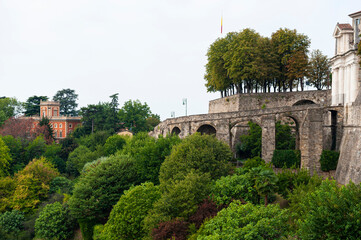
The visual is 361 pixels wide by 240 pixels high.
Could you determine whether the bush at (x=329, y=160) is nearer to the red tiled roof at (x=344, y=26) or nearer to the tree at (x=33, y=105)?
the red tiled roof at (x=344, y=26)

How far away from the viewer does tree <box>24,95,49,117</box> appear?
2938 inches

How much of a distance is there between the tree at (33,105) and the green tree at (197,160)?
197 feet

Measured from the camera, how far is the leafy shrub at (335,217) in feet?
34.7

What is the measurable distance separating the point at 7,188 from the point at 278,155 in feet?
91.9

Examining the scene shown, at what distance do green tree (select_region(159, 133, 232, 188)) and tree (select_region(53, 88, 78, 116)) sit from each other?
6309cm

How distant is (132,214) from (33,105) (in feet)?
202

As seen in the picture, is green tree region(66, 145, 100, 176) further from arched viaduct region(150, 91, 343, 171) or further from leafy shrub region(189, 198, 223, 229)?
leafy shrub region(189, 198, 223, 229)

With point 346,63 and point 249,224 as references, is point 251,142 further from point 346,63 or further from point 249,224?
point 249,224

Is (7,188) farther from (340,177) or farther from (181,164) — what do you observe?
(340,177)

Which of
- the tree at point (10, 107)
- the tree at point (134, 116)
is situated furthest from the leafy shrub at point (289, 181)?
the tree at point (10, 107)

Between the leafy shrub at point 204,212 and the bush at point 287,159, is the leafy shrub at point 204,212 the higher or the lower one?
the lower one

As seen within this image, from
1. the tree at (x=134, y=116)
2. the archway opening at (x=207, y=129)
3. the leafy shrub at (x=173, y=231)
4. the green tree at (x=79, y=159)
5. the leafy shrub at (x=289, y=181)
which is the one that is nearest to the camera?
the leafy shrub at (x=173, y=231)

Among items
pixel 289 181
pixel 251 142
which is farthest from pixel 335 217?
pixel 251 142

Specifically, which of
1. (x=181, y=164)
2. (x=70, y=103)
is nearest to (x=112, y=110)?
(x=70, y=103)
